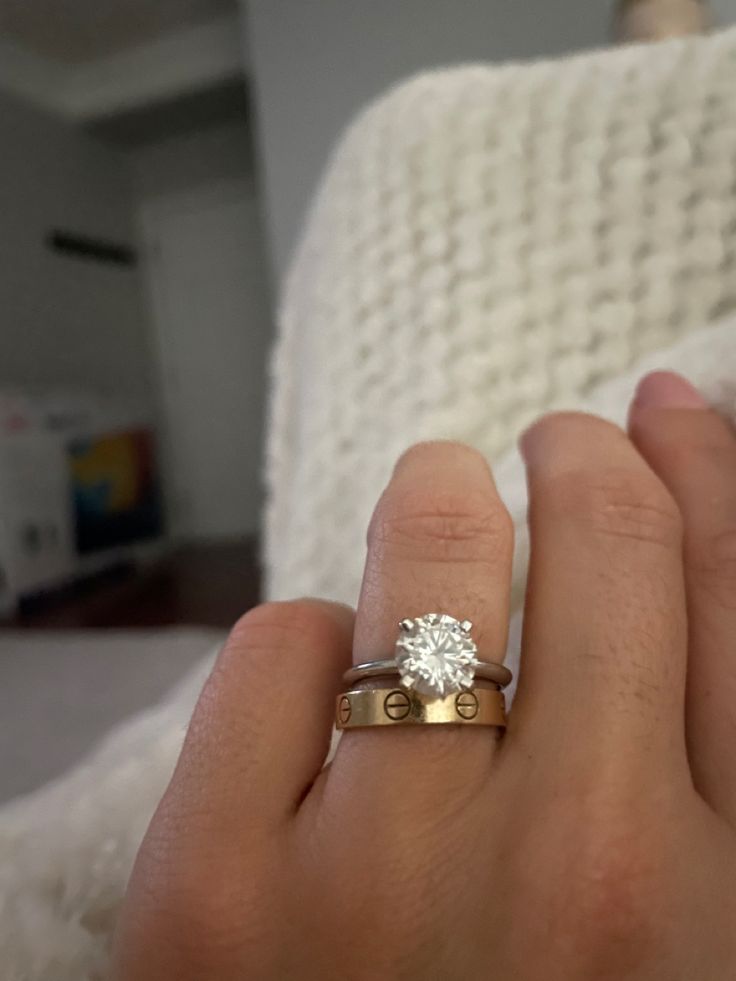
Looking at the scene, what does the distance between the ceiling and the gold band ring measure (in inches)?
120

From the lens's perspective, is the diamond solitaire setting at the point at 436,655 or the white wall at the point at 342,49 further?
the white wall at the point at 342,49

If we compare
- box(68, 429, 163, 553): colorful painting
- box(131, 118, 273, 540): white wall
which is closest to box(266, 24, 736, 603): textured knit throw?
box(68, 429, 163, 553): colorful painting

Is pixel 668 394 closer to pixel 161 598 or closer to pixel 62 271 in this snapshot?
pixel 161 598

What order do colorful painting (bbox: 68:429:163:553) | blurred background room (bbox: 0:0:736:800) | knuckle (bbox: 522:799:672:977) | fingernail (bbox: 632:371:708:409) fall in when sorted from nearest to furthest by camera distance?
knuckle (bbox: 522:799:672:977) < fingernail (bbox: 632:371:708:409) < blurred background room (bbox: 0:0:736:800) < colorful painting (bbox: 68:429:163:553)

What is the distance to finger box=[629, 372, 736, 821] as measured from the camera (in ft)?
0.94

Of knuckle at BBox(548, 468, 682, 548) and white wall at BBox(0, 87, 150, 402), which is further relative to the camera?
white wall at BBox(0, 87, 150, 402)

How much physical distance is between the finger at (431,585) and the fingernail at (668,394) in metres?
0.11

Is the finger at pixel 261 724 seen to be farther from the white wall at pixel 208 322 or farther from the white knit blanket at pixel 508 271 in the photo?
the white wall at pixel 208 322

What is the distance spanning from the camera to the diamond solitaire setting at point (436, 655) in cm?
26

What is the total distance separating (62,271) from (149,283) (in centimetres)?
57

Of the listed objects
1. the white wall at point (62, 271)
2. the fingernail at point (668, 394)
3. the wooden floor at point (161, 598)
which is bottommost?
the wooden floor at point (161, 598)

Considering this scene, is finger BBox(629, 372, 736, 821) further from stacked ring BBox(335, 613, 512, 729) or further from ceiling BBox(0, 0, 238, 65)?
ceiling BBox(0, 0, 238, 65)

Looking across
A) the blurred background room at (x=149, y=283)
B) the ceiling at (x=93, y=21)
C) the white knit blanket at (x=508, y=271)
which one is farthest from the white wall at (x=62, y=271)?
the white knit blanket at (x=508, y=271)

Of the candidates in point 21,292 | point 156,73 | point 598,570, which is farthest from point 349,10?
point 598,570
